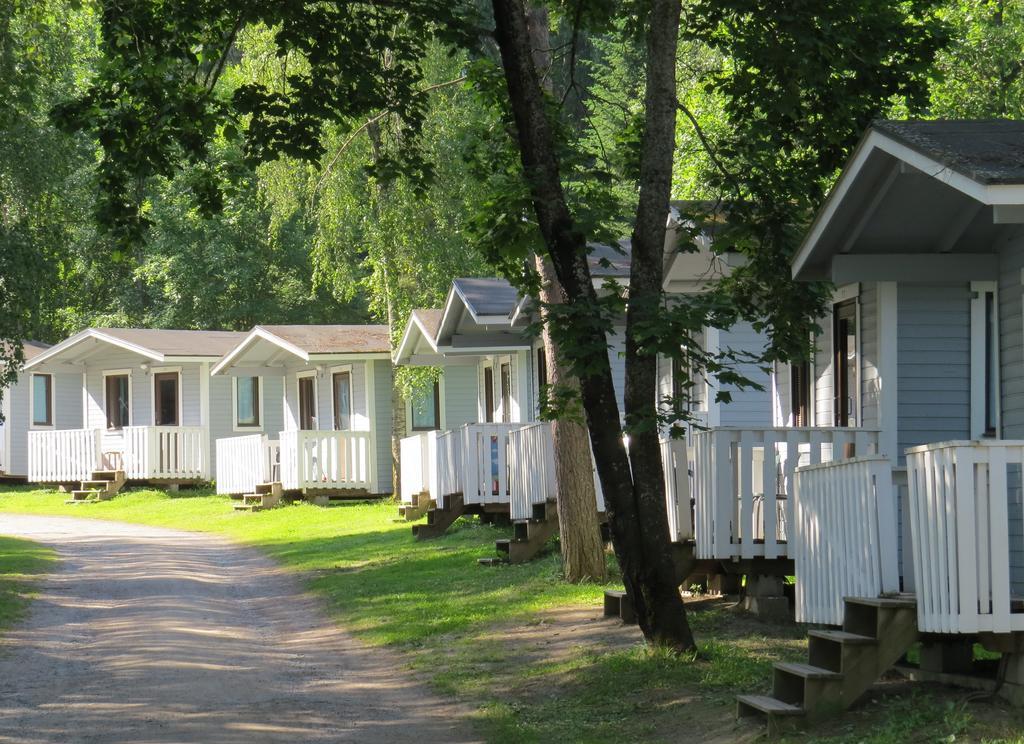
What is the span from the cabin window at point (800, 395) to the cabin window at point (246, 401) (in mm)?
26277

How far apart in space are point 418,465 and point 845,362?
592 inches

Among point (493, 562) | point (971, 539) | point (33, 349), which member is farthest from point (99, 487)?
point (971, 539)

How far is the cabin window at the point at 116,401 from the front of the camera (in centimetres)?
4212

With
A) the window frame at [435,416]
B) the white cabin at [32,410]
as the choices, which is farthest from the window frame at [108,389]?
the window frame at [435,416]

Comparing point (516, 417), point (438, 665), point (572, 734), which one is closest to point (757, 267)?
point (438, 665)

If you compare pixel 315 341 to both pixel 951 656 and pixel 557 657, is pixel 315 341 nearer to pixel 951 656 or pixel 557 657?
pixel 557 657

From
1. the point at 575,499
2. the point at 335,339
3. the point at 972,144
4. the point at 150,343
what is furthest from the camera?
the point at 150,343

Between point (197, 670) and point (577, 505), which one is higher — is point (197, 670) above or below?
below

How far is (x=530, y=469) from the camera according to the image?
19781 mm

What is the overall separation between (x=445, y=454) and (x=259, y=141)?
11.2 metres

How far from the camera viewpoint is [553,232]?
11828mm

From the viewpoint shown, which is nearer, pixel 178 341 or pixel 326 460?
pixel 326 460

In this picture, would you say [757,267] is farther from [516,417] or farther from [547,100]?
[516,417]

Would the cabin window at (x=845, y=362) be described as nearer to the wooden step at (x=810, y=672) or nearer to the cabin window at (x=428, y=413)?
the wooden step at (x=810, y=672)
